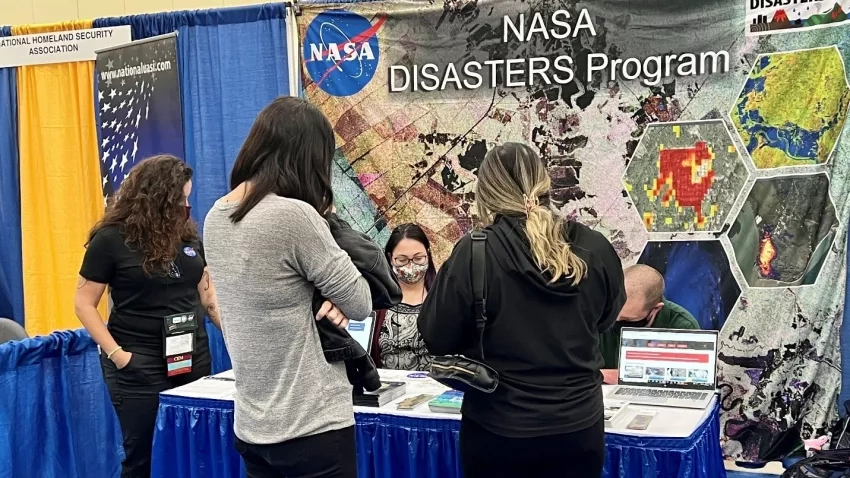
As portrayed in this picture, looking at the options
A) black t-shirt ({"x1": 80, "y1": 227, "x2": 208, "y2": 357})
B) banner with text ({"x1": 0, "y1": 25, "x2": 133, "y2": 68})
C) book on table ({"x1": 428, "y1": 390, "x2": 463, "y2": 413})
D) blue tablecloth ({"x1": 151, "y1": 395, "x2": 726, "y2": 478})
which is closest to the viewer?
blue tablecloth ({"x1": 151, "y1": 395, "x2": 726, "y2": 478})

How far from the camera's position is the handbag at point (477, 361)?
171 cm

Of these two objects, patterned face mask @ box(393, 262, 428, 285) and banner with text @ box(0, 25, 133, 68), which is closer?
patterned face mask @ box(393, 262, 428, 285)

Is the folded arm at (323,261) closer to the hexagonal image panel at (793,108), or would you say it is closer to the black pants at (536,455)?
the black pants at (536,455)

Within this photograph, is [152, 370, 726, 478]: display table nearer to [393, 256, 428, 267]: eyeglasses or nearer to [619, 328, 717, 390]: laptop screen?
[619, 328, 717, 390]: laptop screen

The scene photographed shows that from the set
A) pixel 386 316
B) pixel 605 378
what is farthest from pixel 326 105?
pixel 605 378

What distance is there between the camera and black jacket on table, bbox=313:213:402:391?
5.06 feet

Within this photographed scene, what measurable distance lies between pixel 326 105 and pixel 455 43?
2.25 ft

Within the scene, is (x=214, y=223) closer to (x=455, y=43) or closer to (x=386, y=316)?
(x=386, y=316)

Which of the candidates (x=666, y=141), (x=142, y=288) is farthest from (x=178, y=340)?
(x=666, y=141)

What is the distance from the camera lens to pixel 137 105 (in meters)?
4.16

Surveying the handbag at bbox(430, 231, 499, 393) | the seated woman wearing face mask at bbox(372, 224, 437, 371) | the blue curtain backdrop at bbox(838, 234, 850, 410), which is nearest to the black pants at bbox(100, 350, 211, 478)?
the seated woman wearing face mask at bbox(372, 224, 437, 371)

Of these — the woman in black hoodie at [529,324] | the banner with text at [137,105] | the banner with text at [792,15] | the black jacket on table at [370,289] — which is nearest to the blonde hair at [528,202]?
the woman in black hoodie at [529,324]

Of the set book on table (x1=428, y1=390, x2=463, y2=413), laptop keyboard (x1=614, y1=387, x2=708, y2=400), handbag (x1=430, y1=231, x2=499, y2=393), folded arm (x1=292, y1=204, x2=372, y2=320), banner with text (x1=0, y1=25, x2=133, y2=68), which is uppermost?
banner with text (x1=0, y1=25, x2=133, y2=68)

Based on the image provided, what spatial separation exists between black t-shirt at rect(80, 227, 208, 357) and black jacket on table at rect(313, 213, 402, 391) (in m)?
1.22
